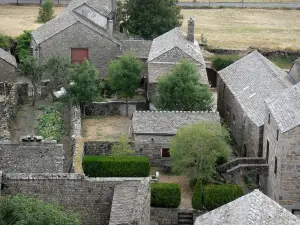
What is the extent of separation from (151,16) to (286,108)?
1374 inches

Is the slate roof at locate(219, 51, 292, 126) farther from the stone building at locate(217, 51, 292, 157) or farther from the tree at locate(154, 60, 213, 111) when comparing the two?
the tree at locate(154, 60, 213, 111)

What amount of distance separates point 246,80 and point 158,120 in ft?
25.7

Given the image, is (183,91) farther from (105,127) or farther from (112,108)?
Answer: (112,108)

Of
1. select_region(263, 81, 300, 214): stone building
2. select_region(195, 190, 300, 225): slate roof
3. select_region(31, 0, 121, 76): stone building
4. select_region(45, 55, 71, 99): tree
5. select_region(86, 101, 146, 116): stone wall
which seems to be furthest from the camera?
select_region(31, 0, 121, 76): stone building

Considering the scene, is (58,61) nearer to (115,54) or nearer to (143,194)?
(115,54)

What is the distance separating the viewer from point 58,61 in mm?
61469

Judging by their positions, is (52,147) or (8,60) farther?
(8,60)

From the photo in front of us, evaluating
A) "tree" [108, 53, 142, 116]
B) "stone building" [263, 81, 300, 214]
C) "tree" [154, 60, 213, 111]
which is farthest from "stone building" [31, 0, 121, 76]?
"stone building" [263, 81, 300, 214]

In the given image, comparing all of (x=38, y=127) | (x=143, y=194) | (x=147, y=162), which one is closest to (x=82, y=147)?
(x=147, y=162)

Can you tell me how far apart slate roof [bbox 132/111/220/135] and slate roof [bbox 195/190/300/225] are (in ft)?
60.5

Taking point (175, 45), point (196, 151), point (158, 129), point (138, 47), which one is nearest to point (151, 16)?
point (138, 47)

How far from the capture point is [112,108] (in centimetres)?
6053

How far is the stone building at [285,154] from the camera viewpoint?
4212 cm

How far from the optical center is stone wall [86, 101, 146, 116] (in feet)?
197
